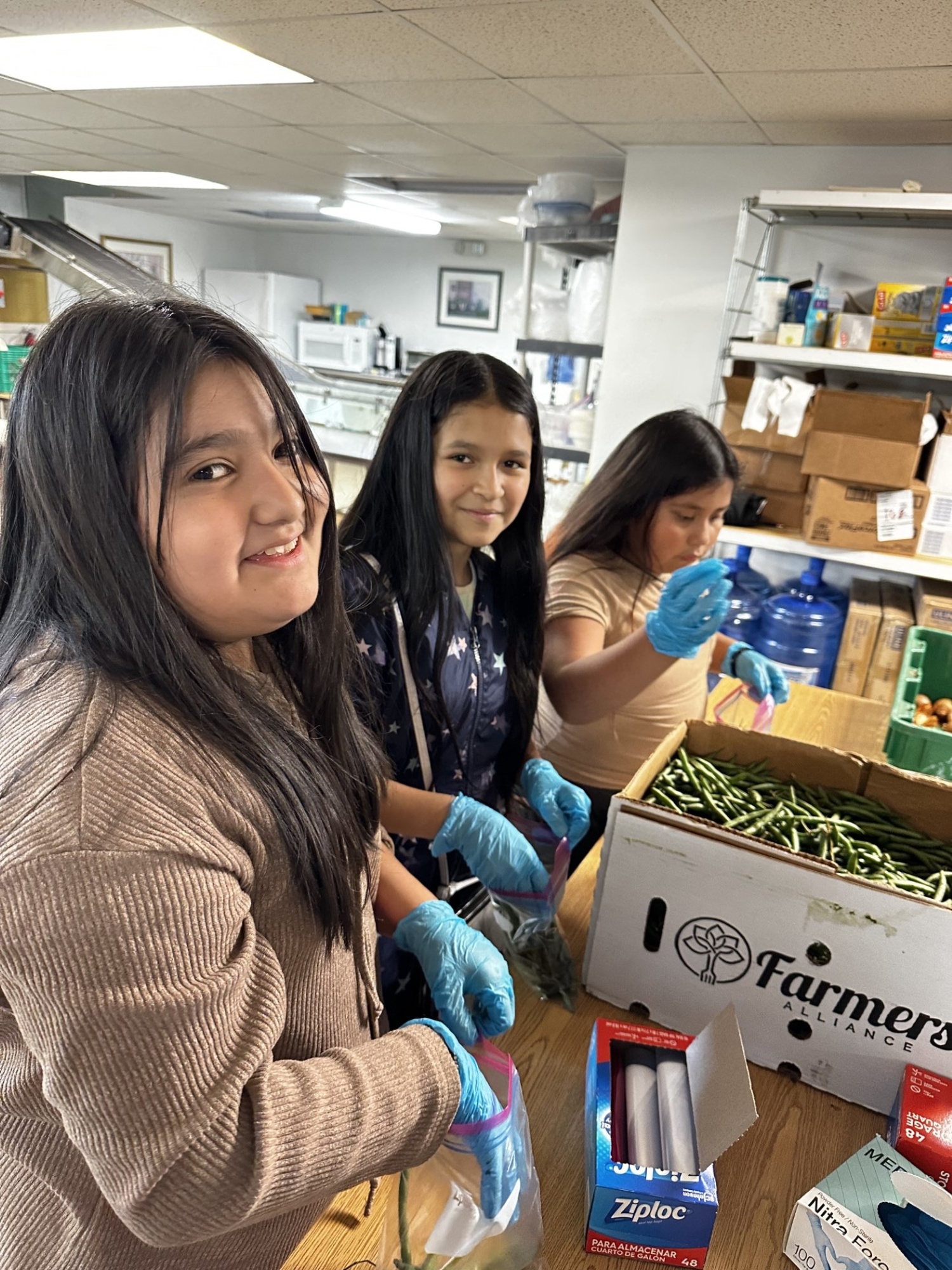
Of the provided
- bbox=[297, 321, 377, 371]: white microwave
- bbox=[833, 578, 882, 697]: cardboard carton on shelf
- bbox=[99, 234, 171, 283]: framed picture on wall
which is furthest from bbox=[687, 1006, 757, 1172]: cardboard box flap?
bbox=[297, 321, 377, 371]: white microwave

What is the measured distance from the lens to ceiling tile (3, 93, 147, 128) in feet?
10.5

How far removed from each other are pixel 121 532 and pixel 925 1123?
100 centimetres

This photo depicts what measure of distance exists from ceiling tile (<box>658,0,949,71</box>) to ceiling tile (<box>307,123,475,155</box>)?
57.5 inches

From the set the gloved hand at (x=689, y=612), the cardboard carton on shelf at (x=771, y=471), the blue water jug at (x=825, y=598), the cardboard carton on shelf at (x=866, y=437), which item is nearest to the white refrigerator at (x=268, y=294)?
the cardboard carton on shelf at (x=771, y=471)

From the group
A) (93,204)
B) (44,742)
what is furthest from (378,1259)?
(93,204)

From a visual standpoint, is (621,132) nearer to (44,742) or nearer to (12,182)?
Answer: (44,742)

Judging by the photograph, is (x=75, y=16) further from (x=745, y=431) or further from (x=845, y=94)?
(x=745, y=431)

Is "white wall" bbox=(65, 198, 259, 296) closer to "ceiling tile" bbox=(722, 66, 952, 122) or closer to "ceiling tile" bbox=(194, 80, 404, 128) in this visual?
"ceiling tile" bbox=(194, 80, 404, 128)

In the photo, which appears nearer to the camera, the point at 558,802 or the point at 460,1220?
the point at 460,1220

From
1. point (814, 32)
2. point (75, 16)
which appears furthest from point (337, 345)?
point (814, 32)

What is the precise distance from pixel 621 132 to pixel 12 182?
527cm

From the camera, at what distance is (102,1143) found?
56 cm

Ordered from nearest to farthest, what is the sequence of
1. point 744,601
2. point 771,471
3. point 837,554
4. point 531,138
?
point 837,554 → point 771,471 → point 531,138 → point 744,601

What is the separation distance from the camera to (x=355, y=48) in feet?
7.09
